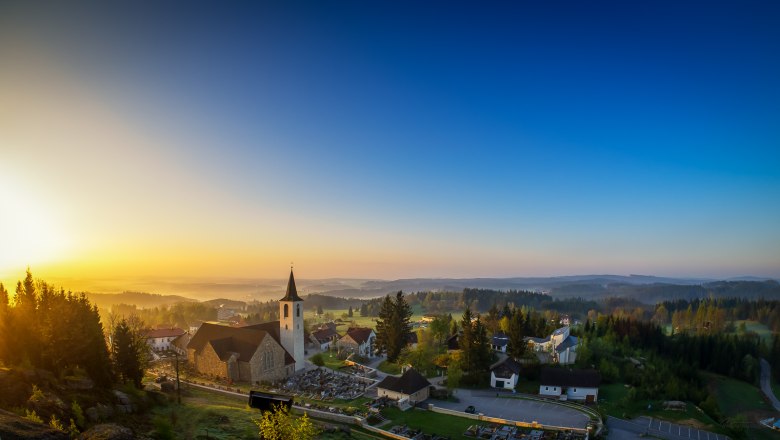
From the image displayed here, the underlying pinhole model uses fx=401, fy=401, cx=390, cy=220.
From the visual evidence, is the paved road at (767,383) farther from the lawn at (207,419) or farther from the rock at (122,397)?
the rock at (122,397)

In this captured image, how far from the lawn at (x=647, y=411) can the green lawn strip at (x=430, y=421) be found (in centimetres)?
1777

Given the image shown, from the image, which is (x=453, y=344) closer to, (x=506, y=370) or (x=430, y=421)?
(x=506, y=370)

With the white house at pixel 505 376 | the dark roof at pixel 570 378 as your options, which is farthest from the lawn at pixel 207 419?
the dark roof at pixel 570 378

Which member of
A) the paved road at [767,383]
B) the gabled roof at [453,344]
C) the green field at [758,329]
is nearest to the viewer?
the paved road at [767,383]

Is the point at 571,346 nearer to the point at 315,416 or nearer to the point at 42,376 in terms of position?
the point at 315,416

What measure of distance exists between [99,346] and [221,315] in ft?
349

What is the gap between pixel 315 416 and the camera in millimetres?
37531

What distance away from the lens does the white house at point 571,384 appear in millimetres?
47562

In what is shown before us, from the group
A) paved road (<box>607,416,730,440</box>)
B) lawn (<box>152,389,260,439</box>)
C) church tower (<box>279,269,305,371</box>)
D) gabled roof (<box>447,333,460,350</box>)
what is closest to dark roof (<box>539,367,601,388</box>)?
paved road (<box>607,416,730,440</box>)

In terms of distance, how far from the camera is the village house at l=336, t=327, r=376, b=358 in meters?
70.9

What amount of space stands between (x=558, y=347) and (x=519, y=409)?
2023 cm

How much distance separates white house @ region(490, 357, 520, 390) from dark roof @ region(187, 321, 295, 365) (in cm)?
2711

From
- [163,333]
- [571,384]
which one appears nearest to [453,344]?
Answer: [571,384]

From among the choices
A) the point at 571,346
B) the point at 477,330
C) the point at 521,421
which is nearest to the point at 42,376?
the point at 521,421
